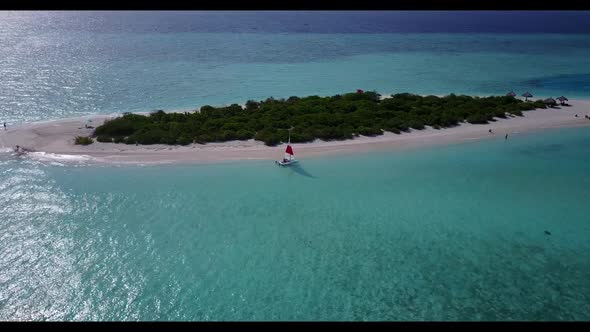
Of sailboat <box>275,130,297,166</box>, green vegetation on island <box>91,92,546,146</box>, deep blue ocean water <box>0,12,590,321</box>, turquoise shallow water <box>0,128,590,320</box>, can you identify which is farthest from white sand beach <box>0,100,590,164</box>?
turquoise shallow water <box>0,128,590,320</box>

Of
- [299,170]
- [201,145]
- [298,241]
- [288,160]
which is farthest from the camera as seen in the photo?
[201,145]

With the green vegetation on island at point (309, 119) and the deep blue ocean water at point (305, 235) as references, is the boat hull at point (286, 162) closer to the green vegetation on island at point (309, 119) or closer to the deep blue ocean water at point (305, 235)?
the deep blue ocean water at point (305, 235)

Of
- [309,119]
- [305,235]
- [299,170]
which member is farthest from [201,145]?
[305,235]

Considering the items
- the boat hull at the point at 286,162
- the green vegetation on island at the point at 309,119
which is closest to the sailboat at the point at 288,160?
the boat hull at the point at 286,162

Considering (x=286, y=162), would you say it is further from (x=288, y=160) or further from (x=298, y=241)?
(x=298, y=241)

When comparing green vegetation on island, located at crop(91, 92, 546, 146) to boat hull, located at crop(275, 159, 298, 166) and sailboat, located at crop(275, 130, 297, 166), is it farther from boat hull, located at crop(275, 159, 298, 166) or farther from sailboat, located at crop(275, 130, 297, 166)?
boat hull, located at crop(275, 159, 298, 166)

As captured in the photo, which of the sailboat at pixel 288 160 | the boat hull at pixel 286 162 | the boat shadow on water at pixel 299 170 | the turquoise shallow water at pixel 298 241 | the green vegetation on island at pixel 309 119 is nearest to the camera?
the turquoise shallow water at pixel 298 241
